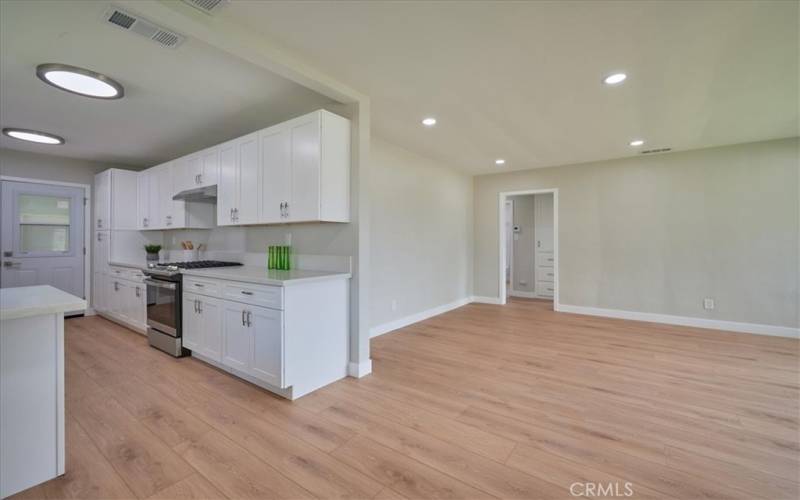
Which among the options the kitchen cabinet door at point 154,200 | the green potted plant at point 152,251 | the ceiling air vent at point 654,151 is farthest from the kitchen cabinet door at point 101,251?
the ceiling air vent at point 654,151

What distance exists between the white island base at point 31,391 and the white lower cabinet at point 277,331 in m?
1.12

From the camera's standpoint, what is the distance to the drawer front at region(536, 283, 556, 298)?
7324mm

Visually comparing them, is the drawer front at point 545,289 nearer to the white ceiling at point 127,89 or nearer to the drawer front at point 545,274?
the drawer front at point 545,274

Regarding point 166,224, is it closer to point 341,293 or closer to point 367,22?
point 341,293

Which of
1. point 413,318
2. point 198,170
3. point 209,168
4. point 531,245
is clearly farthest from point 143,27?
point 531,245

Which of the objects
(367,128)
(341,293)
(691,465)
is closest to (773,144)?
(691,465)

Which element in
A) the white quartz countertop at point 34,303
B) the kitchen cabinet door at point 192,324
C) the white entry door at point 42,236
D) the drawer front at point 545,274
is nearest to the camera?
the white quartz countertop at point 34,303

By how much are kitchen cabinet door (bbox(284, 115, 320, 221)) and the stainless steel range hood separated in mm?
1502

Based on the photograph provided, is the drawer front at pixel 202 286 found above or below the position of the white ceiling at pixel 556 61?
below

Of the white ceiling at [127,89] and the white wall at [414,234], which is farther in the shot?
the white wall at [414,234]

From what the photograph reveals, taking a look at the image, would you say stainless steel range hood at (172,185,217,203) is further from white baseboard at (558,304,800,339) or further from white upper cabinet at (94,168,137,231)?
white baseboard at (558,304,800,339)

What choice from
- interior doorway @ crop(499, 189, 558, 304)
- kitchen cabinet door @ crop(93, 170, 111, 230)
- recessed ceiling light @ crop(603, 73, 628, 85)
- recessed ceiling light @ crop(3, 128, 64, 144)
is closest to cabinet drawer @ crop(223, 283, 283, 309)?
recessed ceiling light @ crop(603, 73, 628, 85)

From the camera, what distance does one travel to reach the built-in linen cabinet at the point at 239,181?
11.1ft

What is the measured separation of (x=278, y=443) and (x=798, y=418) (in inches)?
139
